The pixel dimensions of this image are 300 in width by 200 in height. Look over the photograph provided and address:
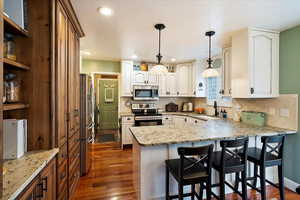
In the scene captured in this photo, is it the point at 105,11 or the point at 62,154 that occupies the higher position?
the point at 105,11

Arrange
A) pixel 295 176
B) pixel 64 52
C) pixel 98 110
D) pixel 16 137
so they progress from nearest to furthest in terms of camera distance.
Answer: pixel 16 137
pixel 64 52
pixel 295 176
pixel 98 110

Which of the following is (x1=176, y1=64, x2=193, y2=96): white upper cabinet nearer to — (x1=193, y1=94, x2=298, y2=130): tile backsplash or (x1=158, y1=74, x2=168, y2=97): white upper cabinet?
(x1=158, y1=74, x2=168, y2=97): white upper cabinet

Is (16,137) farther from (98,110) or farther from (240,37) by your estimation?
(98,110)

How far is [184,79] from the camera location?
467 cm

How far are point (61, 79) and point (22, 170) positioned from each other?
0.91 m

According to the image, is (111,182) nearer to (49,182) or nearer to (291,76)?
(49,182)

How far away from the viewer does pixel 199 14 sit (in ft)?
6.29

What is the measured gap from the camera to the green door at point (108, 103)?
19.7 ft

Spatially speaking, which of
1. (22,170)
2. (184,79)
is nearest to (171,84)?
(184,79)

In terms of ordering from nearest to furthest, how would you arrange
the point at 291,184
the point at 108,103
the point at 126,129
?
the point at 291,184
the point at 126,129
the point at 108,103

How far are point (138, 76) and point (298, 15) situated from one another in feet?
11.0

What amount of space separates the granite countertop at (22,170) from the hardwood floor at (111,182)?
1.21 meters

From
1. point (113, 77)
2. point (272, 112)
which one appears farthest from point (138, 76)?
point (272, 112)

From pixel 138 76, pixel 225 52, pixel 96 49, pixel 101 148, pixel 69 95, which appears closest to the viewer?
pixel 69 95
